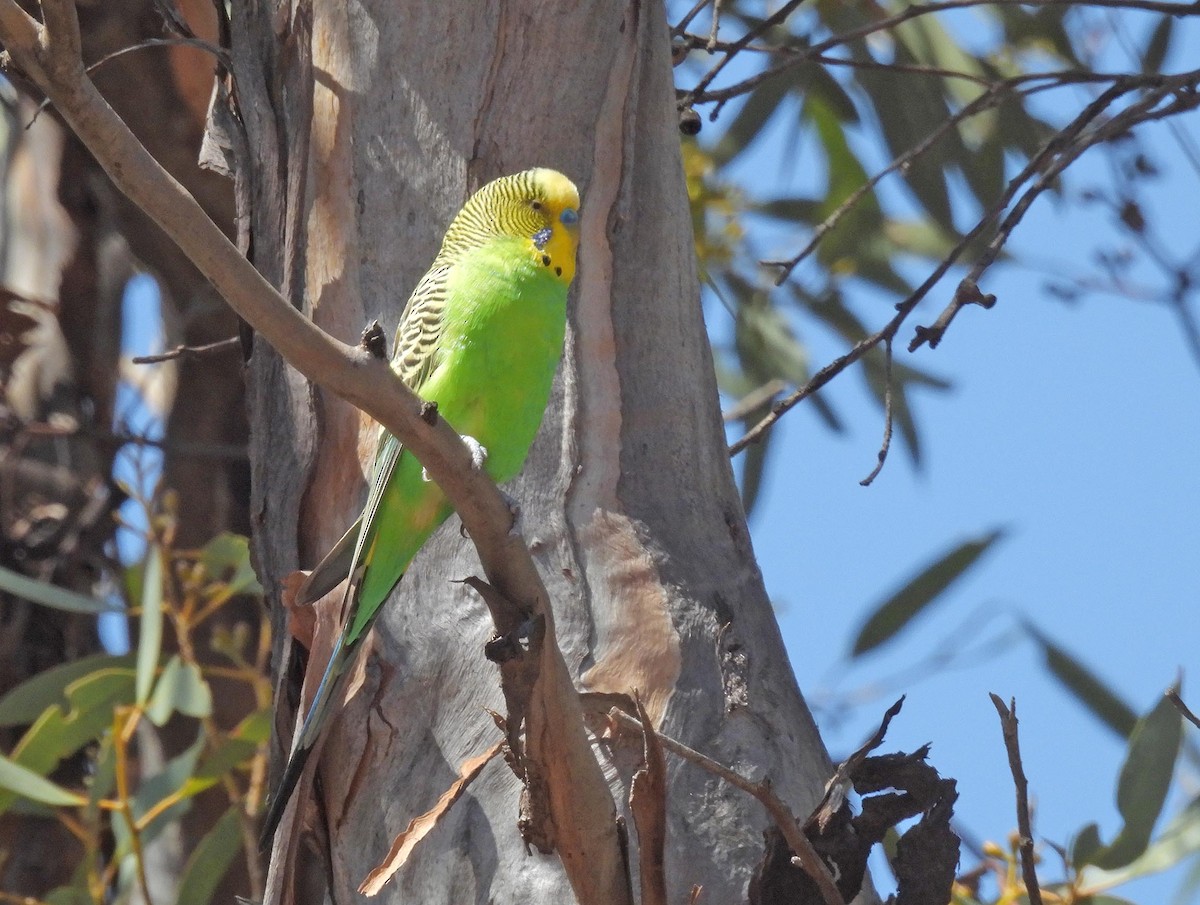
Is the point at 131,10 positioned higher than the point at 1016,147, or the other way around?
the point at 131,10

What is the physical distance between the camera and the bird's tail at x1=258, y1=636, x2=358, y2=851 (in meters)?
1.89

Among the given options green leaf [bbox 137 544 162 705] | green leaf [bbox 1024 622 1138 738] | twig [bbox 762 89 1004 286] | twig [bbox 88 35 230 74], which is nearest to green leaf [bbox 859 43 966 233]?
twig [bbox 762 89 1004 286]

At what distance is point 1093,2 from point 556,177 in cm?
121

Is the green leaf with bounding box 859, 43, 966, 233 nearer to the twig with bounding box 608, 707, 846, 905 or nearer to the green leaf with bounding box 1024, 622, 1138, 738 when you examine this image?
the green leaf with bounding box 1024, 622, 1138, 738

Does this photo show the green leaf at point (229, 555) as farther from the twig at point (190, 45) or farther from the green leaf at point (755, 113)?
the green leaf at point (755, 113)

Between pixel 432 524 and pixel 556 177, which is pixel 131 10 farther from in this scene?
pixel 432 524

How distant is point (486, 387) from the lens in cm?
204

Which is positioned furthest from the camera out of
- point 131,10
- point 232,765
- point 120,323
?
point 120,323

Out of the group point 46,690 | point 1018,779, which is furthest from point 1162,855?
point 46,690

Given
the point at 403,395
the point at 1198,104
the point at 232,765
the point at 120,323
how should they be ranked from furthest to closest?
the point at 120,323 < the point at 232,765 < the point at 1198,104 < the point at 403,395

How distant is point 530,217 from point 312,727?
0.79 metres

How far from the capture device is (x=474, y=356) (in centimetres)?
207

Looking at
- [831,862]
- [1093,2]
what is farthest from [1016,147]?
[831,862]

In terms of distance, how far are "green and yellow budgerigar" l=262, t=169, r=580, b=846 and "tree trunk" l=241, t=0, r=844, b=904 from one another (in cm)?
8
